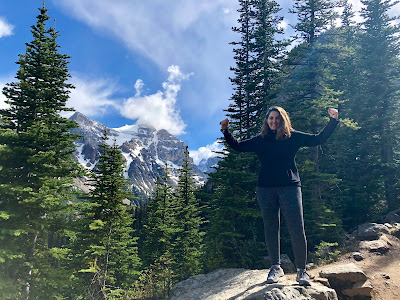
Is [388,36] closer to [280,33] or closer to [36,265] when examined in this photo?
[280,33]

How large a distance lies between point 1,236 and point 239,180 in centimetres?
1188

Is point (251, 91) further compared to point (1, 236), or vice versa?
point (251, 91)

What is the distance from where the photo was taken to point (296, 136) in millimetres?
4230

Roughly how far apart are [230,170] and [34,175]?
10430mm

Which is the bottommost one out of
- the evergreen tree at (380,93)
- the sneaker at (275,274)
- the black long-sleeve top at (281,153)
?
the sneaker at (275,274)

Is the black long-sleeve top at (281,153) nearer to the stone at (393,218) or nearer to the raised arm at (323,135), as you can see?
the raised arm at (323,135)

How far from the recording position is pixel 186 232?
82.1 feet

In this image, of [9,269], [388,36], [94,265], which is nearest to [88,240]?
[94,265]

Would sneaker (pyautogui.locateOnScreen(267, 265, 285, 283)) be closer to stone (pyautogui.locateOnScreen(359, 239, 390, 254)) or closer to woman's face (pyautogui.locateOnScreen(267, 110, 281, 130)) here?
woman's face (pyautogui.locateOnScreen(267, 110, 281, 130))

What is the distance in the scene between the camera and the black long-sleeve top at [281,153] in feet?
13.3

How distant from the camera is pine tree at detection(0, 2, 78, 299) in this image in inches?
463

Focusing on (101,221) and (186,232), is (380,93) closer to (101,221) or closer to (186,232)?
(186,232)

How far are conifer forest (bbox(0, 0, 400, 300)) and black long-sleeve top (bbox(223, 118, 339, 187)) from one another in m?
8.74

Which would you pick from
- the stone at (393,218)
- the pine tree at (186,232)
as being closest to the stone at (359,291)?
the stone at (393,218)
